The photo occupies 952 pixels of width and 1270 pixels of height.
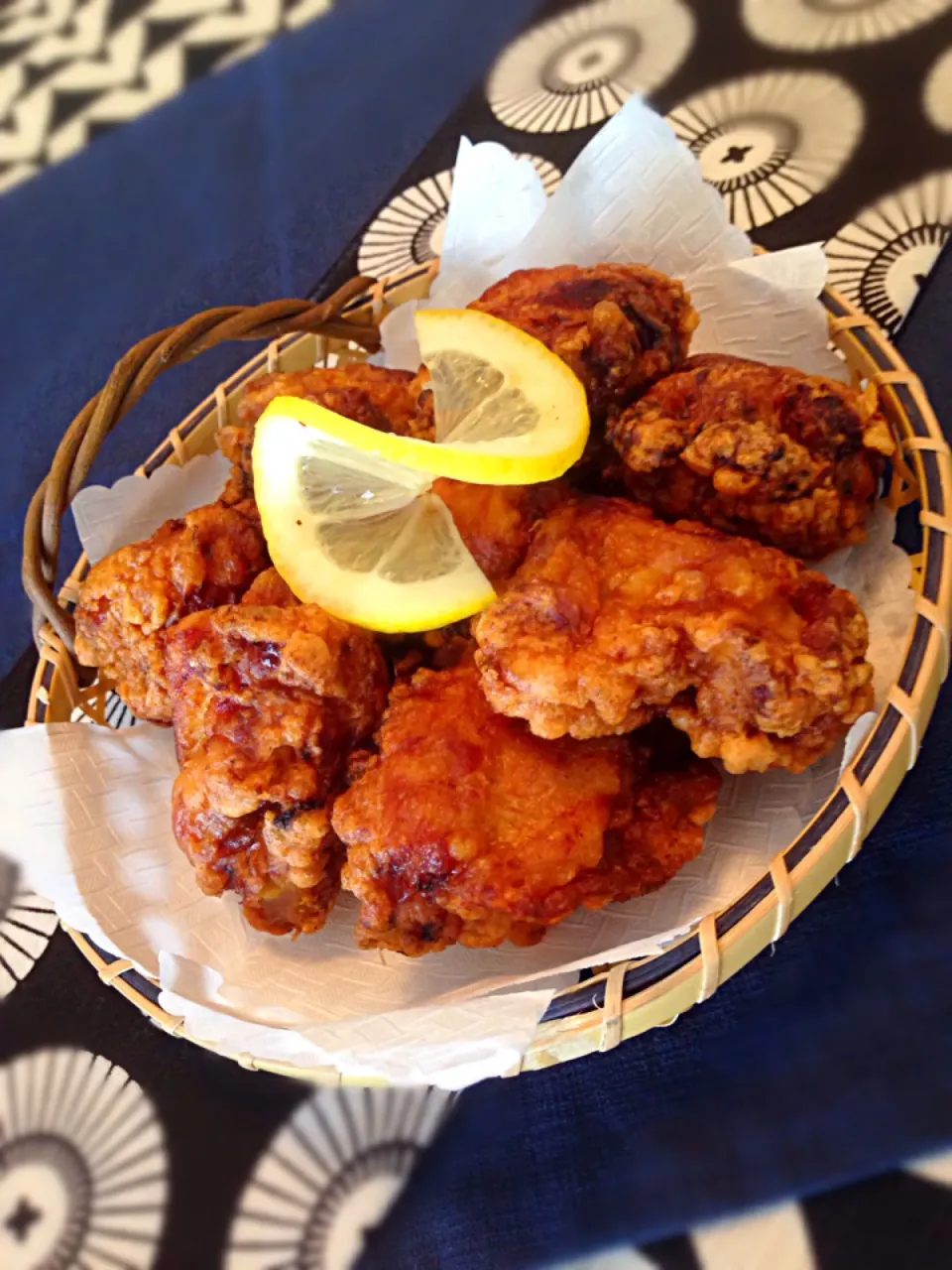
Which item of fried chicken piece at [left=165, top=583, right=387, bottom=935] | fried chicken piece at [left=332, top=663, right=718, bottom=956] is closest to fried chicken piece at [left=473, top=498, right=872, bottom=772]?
fried chicken piece at [left=332, top=663, right=718, bottom=956]

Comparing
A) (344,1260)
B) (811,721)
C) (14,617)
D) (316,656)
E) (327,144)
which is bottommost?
(344,1260)

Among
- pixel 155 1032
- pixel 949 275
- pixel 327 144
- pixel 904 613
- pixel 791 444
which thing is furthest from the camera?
pixel 327 144

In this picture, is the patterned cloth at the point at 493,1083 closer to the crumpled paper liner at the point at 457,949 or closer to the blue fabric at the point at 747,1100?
the blue fabric at the point at 747,1100

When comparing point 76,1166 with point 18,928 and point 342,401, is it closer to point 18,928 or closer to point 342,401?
point 18,928

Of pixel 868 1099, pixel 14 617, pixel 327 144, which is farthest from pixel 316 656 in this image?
pixel 327 144

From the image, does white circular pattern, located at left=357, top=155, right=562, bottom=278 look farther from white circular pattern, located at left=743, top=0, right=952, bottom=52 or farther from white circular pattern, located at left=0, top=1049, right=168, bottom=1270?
white circular pattern, located at left=0, top=1049, right=168, bottom=1270

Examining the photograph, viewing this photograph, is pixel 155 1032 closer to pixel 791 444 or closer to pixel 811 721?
pixel 811 721

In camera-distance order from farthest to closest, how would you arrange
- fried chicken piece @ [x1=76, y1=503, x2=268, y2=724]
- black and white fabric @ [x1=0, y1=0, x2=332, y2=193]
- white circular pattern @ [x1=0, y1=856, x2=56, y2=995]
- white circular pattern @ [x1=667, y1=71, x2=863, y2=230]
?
1. black and white fabric @ [x1=0, y1=0, x2=332, y2=193]
2. white circular pattern @ [x1=667, y1=71, x2=863, y2=230]
3. white circular pattern @ [x1=0, y1=856, x2=56, y2=995]
4. fried chicken piece @ [x1=76, y1=503, x2=268, y2=724]
